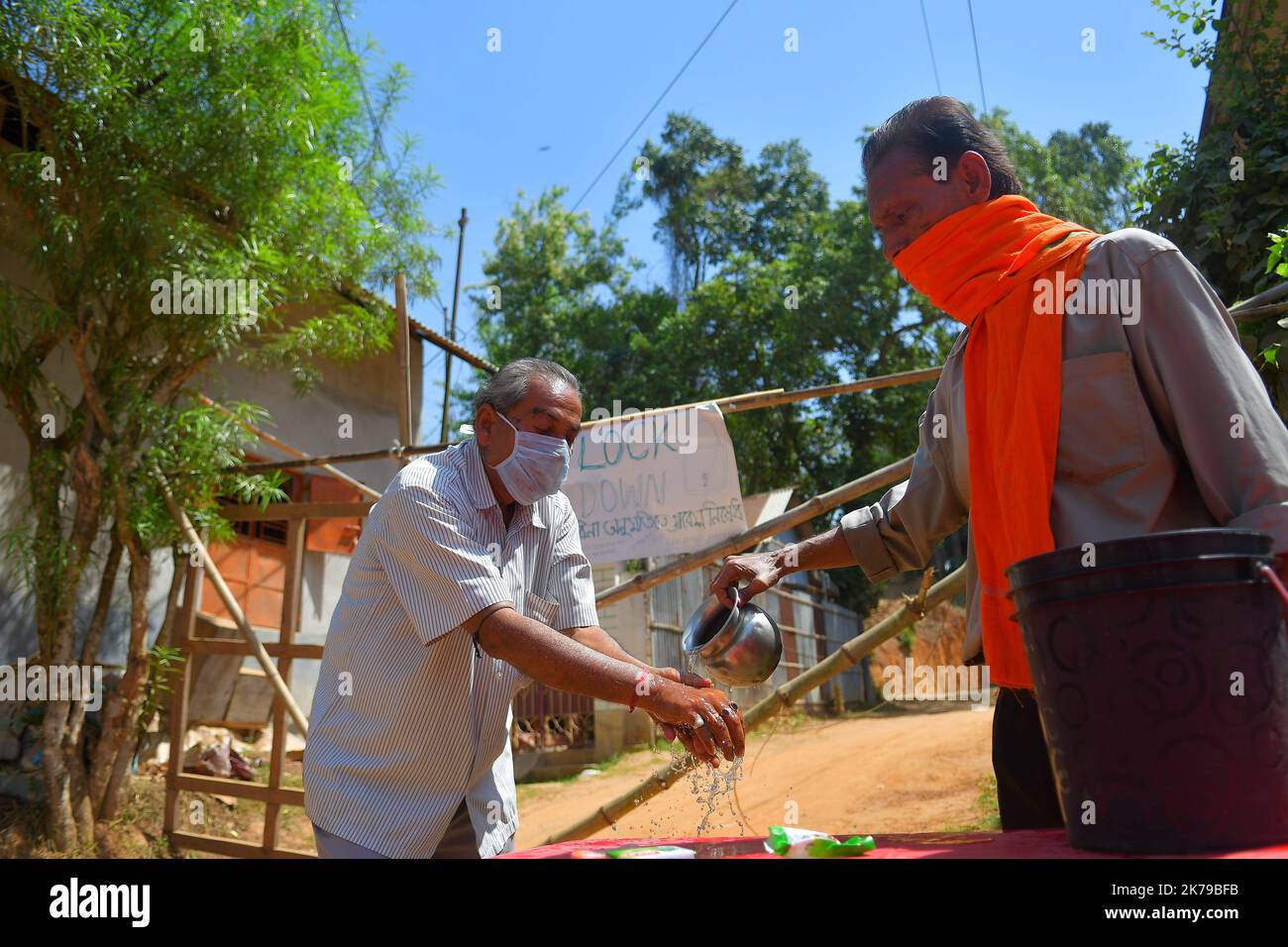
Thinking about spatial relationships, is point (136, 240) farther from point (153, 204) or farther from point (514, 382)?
point (514, 382)

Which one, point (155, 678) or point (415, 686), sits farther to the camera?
point (155, 678)

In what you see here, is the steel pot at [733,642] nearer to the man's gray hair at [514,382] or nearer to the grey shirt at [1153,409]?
the man's gray hair at [514,382]

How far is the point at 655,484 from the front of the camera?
5.29m

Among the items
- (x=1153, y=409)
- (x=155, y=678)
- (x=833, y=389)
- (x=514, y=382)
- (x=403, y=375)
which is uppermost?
(x=403, y=375)

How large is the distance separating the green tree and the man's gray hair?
412cm

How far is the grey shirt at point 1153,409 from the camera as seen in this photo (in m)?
1.65

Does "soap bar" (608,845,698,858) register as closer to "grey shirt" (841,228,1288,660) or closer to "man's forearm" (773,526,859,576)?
"grey shirt" (841,228,1288,660)

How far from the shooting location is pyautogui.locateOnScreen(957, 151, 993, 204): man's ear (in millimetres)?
2180

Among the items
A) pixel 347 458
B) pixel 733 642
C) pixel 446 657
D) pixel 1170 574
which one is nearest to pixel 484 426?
pixel 446 657

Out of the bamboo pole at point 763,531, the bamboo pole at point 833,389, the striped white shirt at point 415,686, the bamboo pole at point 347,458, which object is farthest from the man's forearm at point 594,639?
the bamboo pole at point 347,458

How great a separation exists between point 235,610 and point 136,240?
2345 millimetres

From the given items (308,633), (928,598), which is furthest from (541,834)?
(928,598)

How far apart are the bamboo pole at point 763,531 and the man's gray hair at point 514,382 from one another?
1760mm

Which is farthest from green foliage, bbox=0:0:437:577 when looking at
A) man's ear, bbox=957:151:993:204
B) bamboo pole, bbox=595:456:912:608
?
man's ear, bbox=957:151:993:204
